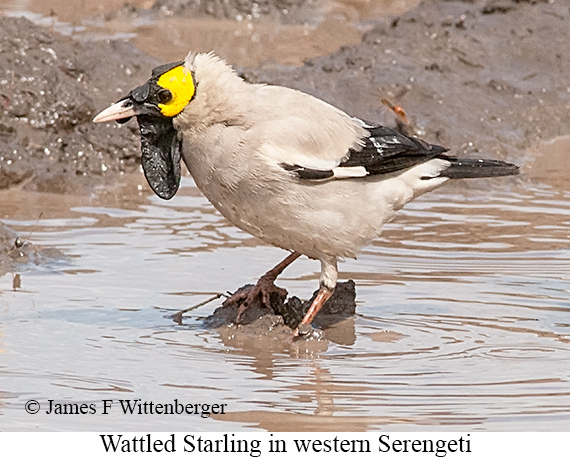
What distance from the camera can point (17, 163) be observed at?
28.3 ft

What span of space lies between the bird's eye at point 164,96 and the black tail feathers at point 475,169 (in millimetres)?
1685

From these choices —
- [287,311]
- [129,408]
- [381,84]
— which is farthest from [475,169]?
[381,84]

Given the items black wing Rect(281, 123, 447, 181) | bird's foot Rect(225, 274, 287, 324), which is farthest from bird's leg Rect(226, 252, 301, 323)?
black wing Rect(281, 123, 447, 181)

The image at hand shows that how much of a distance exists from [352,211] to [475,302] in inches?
40.0

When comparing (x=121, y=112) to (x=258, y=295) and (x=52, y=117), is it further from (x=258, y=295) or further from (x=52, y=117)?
(x=52, y=117)

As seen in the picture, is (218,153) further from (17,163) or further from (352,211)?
(17,163)

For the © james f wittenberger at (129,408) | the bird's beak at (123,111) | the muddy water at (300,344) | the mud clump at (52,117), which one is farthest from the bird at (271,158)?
the mud clump at (52,117)

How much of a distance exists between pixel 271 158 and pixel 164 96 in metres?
0.59

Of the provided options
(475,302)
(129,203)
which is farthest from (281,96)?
(129,203)

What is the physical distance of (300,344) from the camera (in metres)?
5.92

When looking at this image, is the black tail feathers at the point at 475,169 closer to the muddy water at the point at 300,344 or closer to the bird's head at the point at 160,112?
the muddy water at the point at 300,344

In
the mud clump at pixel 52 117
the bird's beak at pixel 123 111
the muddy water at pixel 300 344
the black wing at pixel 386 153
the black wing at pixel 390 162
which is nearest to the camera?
the muddy water at pixel 300 344

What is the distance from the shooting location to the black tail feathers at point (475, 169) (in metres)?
6.51

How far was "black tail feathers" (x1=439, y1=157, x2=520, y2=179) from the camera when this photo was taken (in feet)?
21.4
